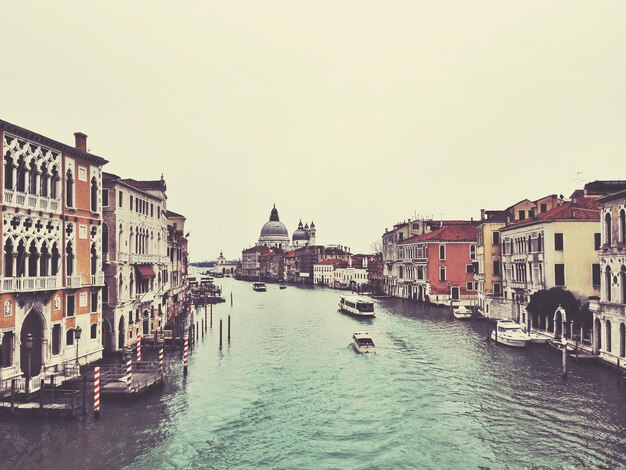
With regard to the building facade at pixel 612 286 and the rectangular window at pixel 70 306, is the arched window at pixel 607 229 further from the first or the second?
the rectangular window at pixel 70 306

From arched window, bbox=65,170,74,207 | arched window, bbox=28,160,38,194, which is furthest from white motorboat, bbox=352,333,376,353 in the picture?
arched window, bbox=28,160,38,194

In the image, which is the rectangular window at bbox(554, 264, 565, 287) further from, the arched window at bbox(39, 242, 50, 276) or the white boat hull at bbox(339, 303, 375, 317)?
the arched window at bbox(39, 242, 50, 276)

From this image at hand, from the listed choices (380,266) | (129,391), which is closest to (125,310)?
(129,391)

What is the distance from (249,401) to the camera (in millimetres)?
24516

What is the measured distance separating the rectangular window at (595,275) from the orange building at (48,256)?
104 feet

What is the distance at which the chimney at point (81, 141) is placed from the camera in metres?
30.0

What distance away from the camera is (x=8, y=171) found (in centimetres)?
2289

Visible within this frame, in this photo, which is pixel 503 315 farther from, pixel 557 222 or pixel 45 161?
pixel 45 161

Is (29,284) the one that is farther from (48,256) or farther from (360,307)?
(360,307)

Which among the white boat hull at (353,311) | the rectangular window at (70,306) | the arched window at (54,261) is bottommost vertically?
the white boat hull at (353,311)

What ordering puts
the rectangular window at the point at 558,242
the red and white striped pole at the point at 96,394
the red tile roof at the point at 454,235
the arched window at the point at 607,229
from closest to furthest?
the red and white striped pole at the point at 96,394
the arched window at the point at 607,229
the rectangular window at the point at 558,242
the red tile roof at the point at 454,235

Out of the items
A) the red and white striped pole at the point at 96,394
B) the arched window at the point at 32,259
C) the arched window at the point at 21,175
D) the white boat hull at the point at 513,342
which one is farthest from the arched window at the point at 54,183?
the white boat hull at the point at 513,342

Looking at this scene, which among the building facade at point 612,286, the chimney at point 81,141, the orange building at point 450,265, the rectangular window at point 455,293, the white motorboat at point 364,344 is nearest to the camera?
the building facade at point 612,286

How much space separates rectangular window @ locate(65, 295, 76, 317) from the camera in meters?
26.7
